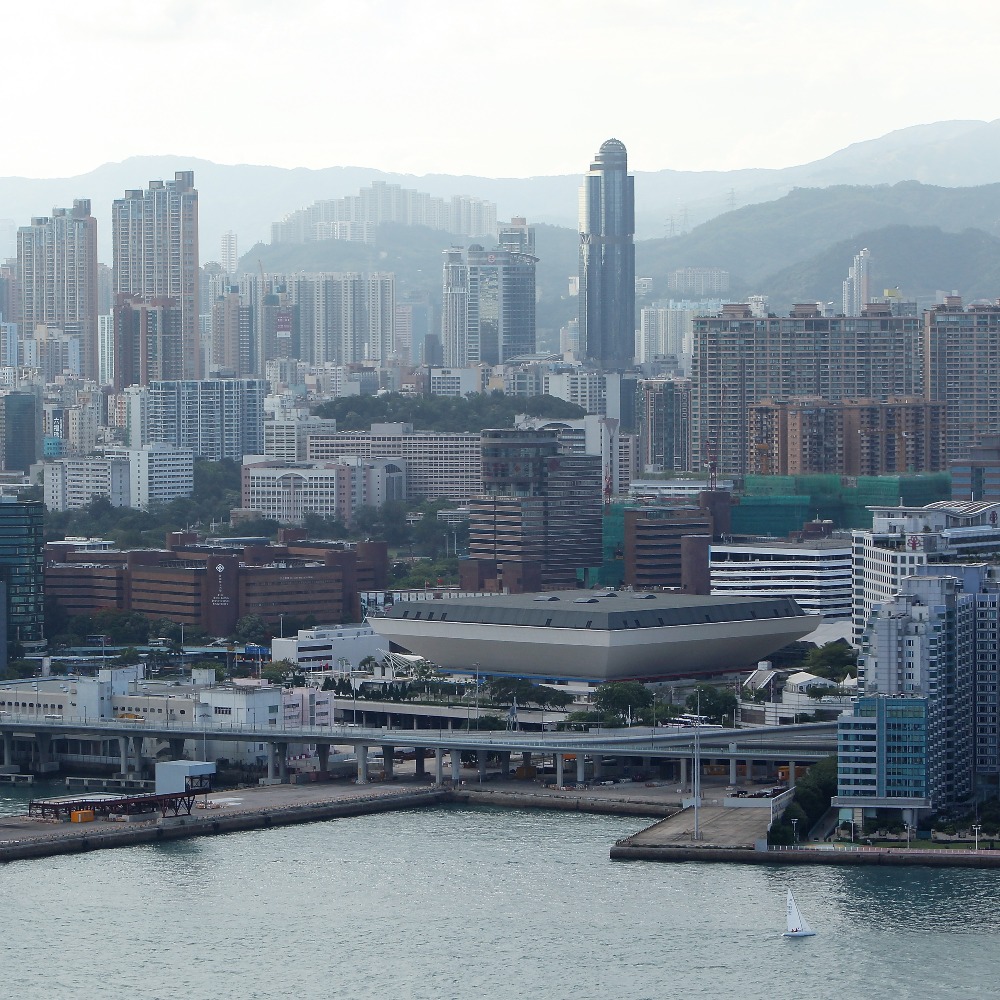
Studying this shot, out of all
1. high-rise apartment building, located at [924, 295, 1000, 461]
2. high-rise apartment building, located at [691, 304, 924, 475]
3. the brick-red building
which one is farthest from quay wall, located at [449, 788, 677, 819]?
high-rise apartment building, located at [691, 304, 924, 475]

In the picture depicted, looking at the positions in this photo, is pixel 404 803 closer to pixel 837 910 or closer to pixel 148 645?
pixel 837 910

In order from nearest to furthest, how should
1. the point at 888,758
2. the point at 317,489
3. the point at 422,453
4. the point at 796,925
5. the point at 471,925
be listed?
the point at 796,925 < the point at 471,925 < the point at 888,758 < the point at 317,489 < the point at 422,453

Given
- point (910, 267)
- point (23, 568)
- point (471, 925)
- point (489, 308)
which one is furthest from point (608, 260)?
point (471, 925)

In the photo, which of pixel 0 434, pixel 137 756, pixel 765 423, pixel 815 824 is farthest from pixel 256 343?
pixel 815 824

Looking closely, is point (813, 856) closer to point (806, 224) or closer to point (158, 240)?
point (158, 240)

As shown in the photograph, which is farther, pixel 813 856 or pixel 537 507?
pixel 537 507

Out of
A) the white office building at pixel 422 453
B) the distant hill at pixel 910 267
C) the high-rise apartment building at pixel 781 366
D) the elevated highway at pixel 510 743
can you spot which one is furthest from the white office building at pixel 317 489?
the distant hill at pixel 910 267
